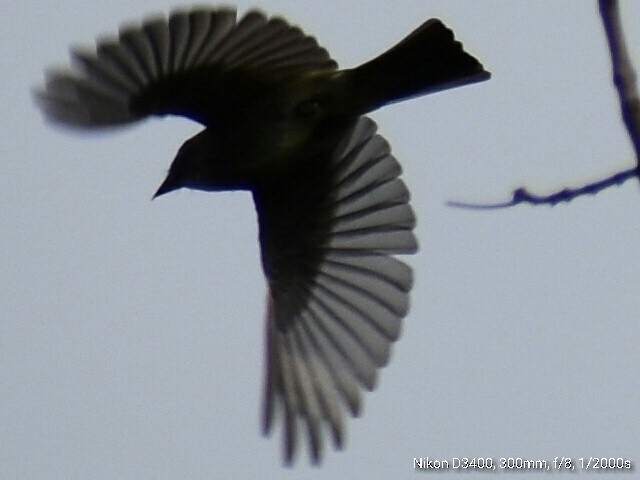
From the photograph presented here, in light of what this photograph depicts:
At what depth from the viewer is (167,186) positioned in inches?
211

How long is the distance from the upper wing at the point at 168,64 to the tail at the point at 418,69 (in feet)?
0.88

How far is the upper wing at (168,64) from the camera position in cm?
490

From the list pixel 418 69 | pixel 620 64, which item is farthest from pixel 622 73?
pixel 418 69

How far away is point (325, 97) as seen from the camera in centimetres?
493

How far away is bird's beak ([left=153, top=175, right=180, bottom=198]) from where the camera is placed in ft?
17.5

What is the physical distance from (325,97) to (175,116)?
69 cm

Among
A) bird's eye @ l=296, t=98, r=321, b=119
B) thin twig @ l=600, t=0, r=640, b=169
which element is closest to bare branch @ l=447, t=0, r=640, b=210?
thin twig @ l=600, t=0, r=640, b=169

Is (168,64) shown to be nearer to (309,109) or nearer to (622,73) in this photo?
(309,109)

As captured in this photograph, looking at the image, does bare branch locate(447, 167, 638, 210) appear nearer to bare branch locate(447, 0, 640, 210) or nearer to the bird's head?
bare branch locate(447, 0, 640, 210)

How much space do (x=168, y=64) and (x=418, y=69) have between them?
1.05m

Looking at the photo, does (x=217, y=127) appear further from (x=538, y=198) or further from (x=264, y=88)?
(x=538, y=198)

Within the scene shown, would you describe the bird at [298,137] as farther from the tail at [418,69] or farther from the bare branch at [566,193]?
the bare branch at [566,193]

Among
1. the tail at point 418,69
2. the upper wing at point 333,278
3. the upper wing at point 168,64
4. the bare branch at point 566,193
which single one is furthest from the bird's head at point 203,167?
the bare branch at point 566,193

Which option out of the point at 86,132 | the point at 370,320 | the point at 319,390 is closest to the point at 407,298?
the point at 370,320
